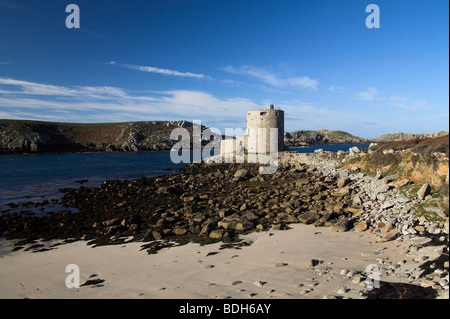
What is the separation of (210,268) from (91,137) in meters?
125

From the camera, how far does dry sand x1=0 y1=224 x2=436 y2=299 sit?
6.63 meters

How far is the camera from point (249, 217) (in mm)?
13172

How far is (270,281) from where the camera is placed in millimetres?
6910

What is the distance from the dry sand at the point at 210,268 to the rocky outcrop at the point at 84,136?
9472cm

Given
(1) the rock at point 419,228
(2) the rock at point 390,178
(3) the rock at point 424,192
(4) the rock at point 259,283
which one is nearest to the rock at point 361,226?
(1) the rock at point 419,228

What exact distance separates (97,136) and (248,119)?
4043 inches

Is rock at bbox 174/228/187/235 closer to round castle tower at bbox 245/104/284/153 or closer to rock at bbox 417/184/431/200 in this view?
rock at bbox 417/184/431/200

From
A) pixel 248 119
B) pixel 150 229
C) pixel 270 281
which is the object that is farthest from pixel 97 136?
pixel 270 281

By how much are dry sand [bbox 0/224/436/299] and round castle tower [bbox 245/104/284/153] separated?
987 inches

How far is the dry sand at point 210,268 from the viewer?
6.63 m

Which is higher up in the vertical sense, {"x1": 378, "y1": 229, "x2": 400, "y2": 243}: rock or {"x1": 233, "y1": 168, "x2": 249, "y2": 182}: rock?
{"x1": 233, "y1": 168, "x2": 249, "y2": 182}: rock

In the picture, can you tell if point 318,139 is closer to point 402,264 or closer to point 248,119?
point 248,119

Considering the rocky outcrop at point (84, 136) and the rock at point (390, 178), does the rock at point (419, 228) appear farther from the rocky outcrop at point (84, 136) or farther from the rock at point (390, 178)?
the rocky outcrop at point (84, 136)

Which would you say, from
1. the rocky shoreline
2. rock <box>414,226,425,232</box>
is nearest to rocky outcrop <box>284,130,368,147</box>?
the rocky shoreline
